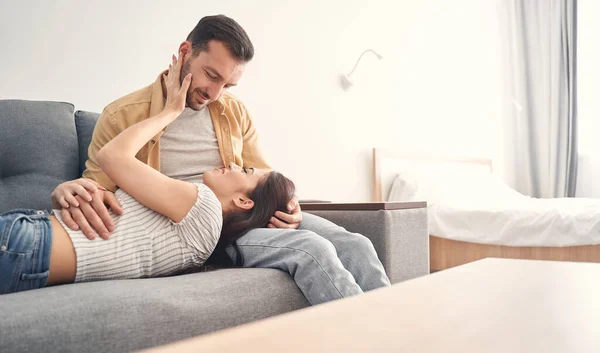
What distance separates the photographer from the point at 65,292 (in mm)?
989

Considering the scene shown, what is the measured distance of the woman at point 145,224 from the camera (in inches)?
43.6

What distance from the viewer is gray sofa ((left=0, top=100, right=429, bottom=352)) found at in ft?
2.87

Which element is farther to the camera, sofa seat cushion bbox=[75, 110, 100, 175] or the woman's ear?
sofa seat cushion bbox=[75, 110, 100, 175]

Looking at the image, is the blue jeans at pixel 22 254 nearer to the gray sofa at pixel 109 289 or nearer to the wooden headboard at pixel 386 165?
the gray sofa at pixel 109 289

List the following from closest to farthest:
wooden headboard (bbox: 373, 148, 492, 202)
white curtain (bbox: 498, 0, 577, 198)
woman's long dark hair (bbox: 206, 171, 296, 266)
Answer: woman's long dark hair (bbox: 206, 171, 296, 266) < wooden headboard (bbox: 373, 148, 492, 202) < white curtain (bbox: 498, 0, 577, 198)

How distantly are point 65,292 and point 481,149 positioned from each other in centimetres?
425

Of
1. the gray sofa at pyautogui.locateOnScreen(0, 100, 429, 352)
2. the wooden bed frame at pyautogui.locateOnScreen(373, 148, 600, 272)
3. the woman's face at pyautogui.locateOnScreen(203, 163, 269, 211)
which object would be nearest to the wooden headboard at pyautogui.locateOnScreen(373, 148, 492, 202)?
the wooden bed frame at pyautogui.locateOnScreen(373, 148, 600, 272)

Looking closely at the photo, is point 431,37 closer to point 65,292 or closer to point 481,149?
point 481,149

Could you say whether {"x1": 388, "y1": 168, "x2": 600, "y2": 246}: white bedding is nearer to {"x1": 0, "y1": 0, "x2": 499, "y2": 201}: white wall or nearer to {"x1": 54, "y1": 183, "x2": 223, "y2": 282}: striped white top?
{"x1": 0, "y1": 0, "x2": 499, "y2": 201}: white wall

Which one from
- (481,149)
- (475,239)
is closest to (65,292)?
(475,239)

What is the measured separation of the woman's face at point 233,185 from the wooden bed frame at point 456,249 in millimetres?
1800

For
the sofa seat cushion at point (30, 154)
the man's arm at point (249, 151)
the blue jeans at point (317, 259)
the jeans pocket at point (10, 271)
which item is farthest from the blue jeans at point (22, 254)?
the man's arm at point (249, 151)

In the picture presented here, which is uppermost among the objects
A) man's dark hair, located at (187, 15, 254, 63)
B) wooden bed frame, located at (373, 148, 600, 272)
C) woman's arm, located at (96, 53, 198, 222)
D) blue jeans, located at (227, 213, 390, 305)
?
man's dark hair, located at (187, 15, 254, 63)

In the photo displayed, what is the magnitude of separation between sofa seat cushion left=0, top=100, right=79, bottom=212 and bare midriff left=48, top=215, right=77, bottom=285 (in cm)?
40
